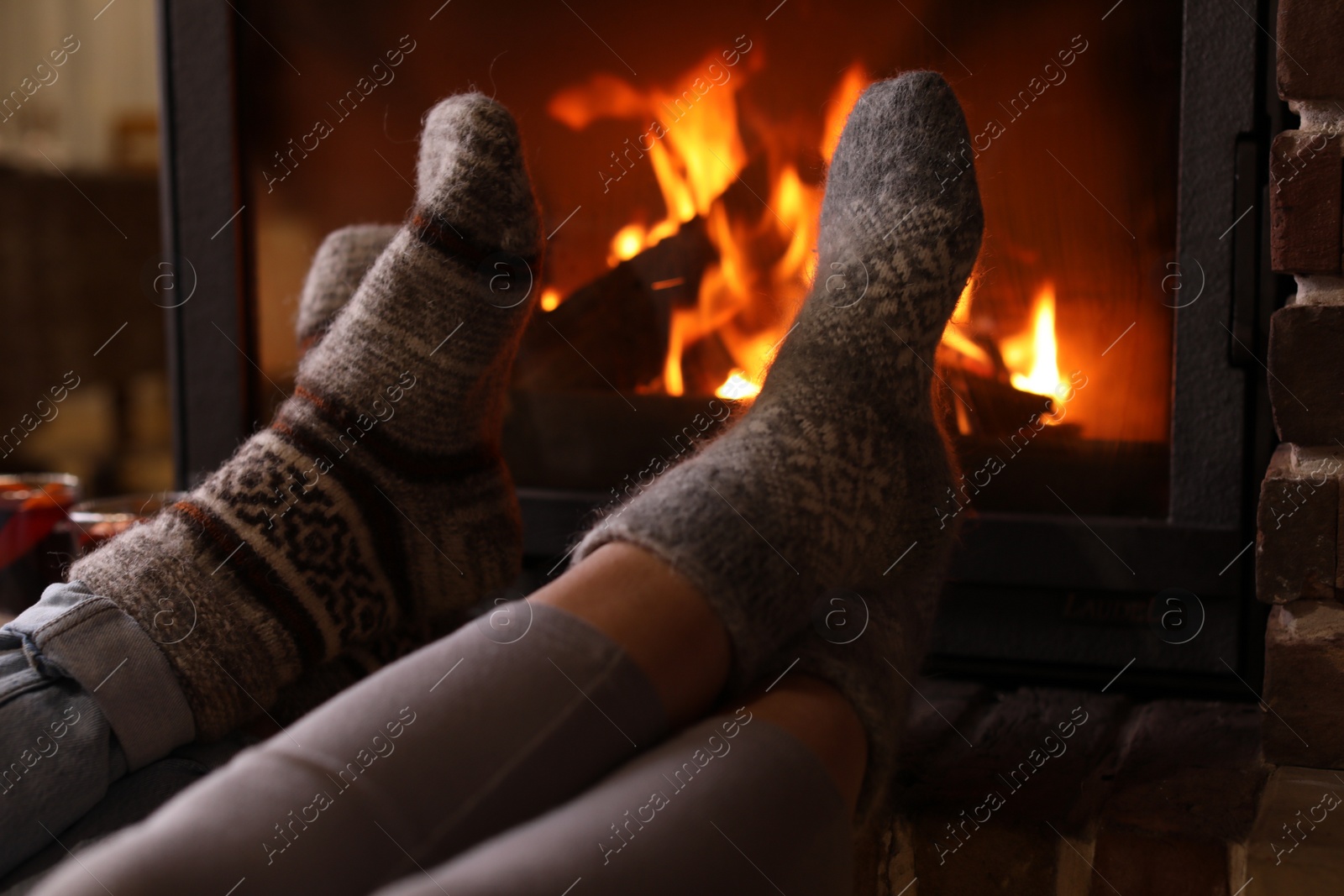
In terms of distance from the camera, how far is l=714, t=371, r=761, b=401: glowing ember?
0.90 m

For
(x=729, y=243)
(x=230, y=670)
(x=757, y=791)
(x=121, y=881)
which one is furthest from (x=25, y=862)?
(x=729, y=243)

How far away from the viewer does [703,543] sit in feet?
1.63

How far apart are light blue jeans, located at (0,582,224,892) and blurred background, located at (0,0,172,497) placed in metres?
1.33

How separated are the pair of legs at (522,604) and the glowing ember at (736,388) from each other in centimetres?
17

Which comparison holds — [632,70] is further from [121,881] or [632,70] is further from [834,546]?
[121,881]

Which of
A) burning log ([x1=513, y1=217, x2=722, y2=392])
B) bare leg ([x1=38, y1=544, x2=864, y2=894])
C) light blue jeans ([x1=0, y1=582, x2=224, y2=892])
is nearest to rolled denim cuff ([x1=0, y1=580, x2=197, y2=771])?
light blue jeans ([x1=0, y1=582, x2=224, y2=892])

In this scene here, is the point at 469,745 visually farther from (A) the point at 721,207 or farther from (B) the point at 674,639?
(A) the point at 721,207

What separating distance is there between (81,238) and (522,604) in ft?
5.48

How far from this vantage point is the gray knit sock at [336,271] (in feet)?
2.95

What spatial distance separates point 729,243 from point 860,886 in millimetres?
518

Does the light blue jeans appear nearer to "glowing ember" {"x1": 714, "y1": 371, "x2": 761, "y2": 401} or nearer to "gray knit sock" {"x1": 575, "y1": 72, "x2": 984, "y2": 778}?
"gray knit sock" {"x1": 575, "y1": 72, "x2": 984, "y2": 778}

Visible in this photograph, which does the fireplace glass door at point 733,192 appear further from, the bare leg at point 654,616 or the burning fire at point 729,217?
the bare leg at point 654,616

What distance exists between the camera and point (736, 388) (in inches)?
35.8

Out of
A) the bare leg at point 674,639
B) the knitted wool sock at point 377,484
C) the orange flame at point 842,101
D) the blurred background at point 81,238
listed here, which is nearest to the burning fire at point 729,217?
the orange flame at point 842,101
